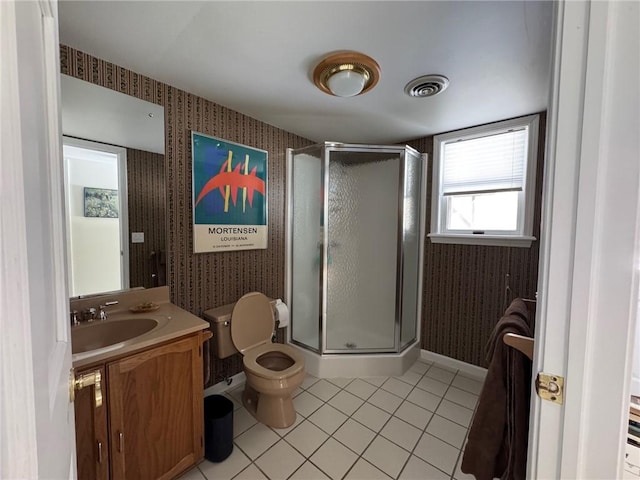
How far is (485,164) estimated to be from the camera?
228 centimetres

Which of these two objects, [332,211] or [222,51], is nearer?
[222,51]

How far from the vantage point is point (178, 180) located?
69.9 inches

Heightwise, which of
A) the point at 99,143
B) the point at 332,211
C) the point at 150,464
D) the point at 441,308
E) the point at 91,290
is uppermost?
the point at 99,143

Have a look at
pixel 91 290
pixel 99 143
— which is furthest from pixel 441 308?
pixel 99 143

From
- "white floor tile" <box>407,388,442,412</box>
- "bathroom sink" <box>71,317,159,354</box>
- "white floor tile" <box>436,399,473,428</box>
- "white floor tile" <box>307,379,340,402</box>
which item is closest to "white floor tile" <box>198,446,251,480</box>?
"white floor tile" <box>307,379,340,402</box>

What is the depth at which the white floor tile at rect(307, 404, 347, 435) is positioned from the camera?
5.67ft

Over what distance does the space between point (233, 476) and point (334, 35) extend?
2.31 meters

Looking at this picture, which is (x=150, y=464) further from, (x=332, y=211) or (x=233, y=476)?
(x=332, y=211)

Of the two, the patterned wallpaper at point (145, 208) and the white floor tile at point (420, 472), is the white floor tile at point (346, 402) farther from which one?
the patterned wallpaper at point (145, 208)

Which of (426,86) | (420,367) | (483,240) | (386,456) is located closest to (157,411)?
(386,456)

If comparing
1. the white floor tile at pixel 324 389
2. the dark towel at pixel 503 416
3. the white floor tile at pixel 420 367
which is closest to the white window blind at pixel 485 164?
the dark towel at pixel 503 416

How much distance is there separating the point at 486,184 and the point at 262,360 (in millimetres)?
2398

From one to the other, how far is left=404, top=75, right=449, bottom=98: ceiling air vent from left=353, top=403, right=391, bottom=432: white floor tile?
2.25 m

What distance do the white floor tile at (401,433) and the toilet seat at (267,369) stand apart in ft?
2.30
